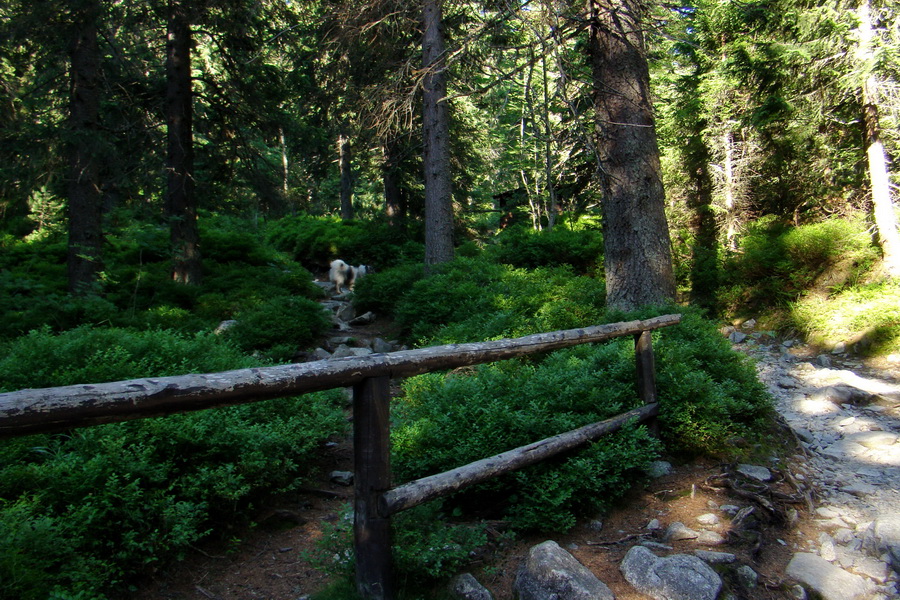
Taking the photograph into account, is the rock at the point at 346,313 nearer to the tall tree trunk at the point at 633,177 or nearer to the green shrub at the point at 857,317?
the tall tree trunk at the point at 633,177

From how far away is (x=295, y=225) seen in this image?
75.8ft

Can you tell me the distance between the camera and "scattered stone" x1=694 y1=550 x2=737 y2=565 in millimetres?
3359

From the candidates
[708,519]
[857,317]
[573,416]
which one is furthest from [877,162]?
[573,416]

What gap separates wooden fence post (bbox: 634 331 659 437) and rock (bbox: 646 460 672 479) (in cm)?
26

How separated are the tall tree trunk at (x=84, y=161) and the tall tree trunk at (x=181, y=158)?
1.88 metres

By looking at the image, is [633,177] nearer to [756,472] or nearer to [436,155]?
[756,472]

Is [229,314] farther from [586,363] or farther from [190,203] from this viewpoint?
[586,363]

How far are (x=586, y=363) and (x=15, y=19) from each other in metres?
11.4

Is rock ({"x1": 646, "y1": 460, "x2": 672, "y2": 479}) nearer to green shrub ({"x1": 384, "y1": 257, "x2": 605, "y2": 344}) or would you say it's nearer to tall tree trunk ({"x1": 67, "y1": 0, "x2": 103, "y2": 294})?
green shrub ({"x1": 384, "y1": 257, "x2": 605, "y2": 344})

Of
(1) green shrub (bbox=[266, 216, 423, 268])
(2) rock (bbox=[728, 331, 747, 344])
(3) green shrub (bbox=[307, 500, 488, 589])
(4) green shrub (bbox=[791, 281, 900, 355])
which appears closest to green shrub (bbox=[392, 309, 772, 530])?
(3) green shrub (bbox=[307, 500, 488, 589])

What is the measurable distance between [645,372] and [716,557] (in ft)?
5.80

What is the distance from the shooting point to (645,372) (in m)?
4.89

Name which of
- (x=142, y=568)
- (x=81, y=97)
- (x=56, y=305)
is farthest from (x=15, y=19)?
(x=142, y=568)

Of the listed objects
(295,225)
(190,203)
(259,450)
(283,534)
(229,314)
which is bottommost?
(283,534)
